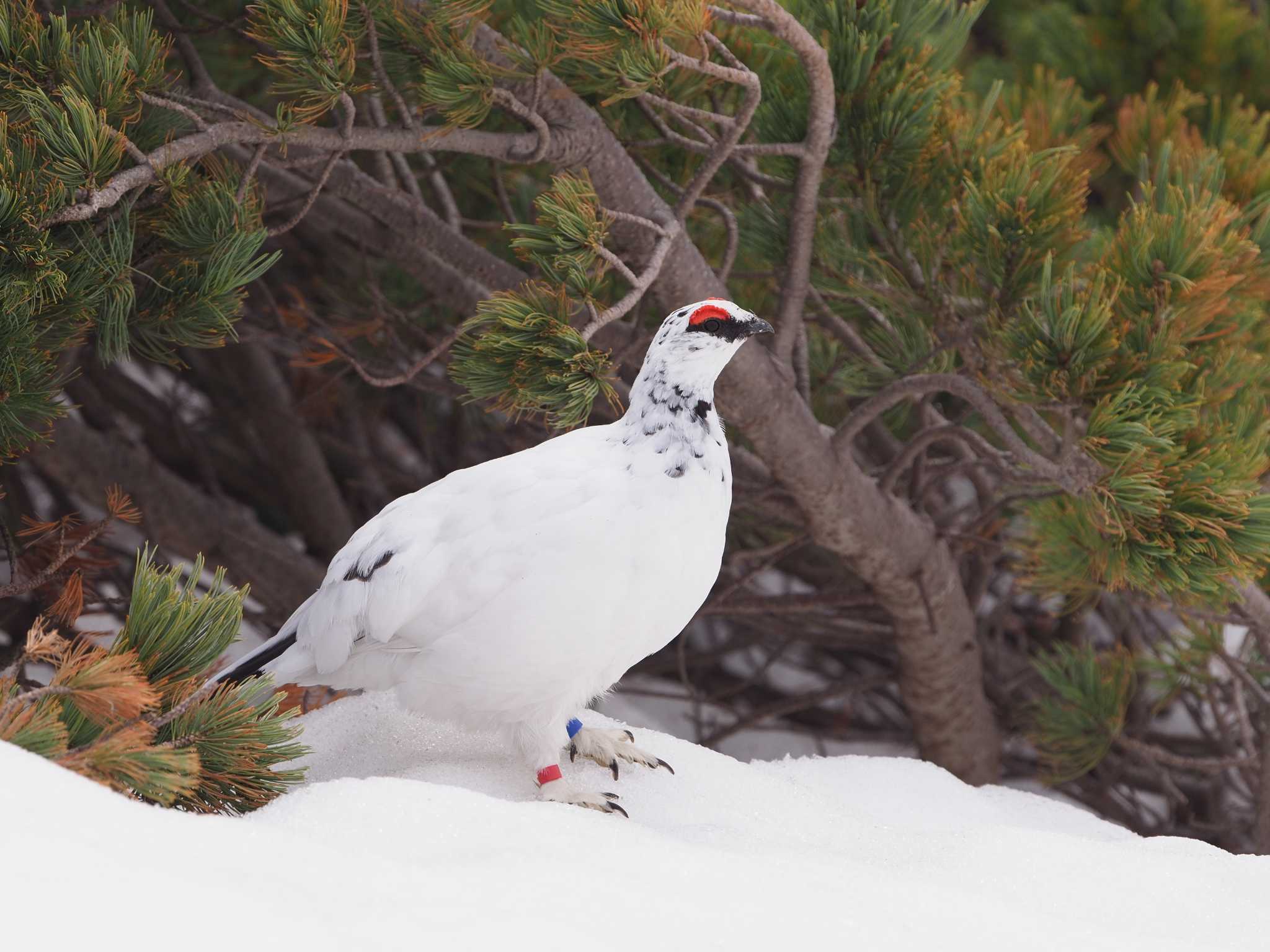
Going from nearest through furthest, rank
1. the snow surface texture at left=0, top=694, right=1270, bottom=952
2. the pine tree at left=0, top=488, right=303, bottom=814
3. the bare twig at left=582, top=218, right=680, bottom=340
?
the snow surface texture at left=0, top=694, right=1270, bottom=952 < the pine tree at left=0, top=488, right=303, bottom=814 < the bare twig at left=582, top=218, right=680, bottom=340

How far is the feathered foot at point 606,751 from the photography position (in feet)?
4.64

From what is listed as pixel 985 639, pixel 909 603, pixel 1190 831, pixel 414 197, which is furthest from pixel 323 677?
pixel 1190 831

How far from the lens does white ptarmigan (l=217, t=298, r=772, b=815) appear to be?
3.86 ft

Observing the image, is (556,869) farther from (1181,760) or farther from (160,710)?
(1181,760)

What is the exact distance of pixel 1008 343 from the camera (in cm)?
146

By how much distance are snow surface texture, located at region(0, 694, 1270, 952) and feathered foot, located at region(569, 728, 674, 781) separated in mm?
14

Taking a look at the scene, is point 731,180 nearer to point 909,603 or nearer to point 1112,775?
point 909,603

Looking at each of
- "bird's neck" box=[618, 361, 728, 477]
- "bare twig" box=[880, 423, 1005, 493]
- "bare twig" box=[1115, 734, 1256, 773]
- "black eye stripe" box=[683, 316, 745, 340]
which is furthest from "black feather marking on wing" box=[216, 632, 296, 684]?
"bare twig" box=[1115, 734, 1256, 773]

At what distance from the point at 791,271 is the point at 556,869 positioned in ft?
2.96

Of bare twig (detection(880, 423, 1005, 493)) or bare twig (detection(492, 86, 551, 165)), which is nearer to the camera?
bare twig (detection(492, 86, 551, 165))

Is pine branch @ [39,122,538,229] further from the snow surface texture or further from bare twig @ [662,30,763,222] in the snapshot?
the snow surface texture

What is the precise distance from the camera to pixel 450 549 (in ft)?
4.00

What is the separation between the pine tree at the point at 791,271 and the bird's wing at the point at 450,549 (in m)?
0.07

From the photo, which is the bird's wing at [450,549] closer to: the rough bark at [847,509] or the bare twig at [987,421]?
the rough bark at [847,509]
